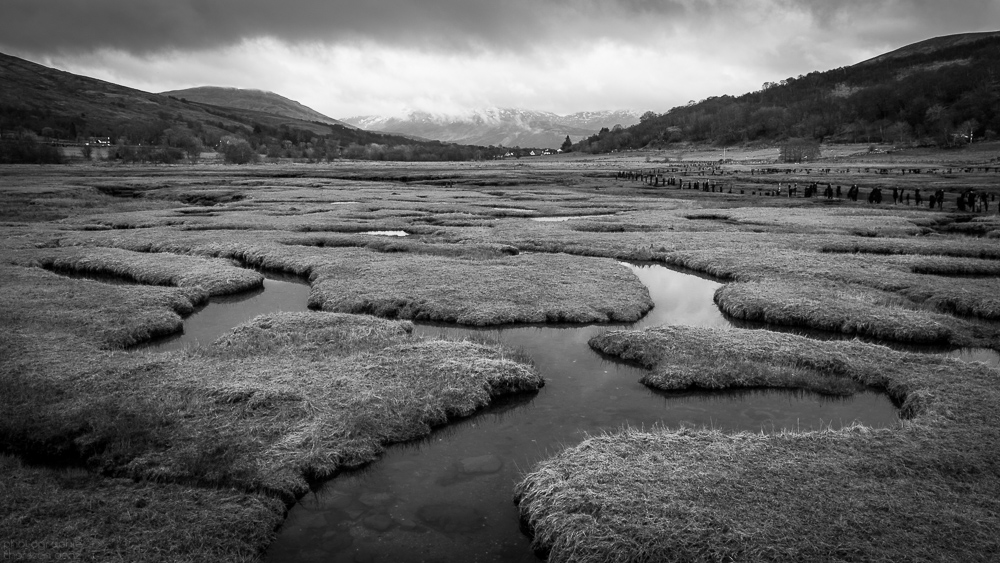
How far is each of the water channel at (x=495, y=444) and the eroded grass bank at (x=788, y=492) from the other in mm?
1045

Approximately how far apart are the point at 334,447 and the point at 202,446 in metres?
2.86

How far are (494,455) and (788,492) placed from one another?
6473 millimetres

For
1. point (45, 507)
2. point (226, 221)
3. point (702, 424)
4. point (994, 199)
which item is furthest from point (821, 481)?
point (994, 199)

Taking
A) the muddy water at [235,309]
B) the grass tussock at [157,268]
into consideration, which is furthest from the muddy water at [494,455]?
the grass tussock at [157,268]

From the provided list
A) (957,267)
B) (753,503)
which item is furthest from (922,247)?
(753,503)

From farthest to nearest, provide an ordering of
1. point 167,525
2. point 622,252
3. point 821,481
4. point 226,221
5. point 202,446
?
point 226,221
point 622,252
point 202,446
point 821,481
point 167,525

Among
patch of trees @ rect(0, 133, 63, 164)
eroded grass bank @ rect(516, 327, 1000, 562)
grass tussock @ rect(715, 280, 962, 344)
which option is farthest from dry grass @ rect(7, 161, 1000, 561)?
patch of trees @ rect(0, 133, 63, 164)

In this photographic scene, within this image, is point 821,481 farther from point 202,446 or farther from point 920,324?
point 920,324

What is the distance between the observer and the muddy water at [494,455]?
1105 centimetres

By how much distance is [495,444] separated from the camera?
14.9 metres

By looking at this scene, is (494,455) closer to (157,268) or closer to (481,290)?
(481,290)

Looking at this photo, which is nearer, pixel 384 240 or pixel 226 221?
pixel 384 240

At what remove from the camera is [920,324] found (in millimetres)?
22562

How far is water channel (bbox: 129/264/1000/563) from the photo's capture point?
11086 millimetres
